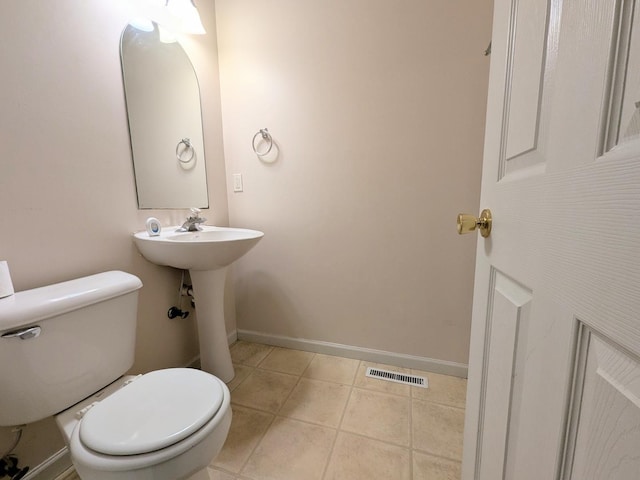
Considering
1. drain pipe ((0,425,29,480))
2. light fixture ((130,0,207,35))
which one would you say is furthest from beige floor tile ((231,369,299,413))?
light fixture ((130,0,207,35))

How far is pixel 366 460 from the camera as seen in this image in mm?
1013

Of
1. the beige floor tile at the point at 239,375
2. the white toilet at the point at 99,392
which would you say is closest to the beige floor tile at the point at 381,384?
the beige floor tile at the point at 239,375

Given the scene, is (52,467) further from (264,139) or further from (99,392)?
(264,139)

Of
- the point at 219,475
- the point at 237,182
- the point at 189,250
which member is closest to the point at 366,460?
the point at 219,475

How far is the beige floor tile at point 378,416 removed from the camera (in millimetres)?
1123

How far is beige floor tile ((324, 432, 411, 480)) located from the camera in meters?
0.96

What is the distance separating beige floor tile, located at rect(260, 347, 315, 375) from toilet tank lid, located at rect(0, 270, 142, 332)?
977 millimetres

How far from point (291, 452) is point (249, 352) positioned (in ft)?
2.60

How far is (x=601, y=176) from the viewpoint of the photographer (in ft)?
0.89

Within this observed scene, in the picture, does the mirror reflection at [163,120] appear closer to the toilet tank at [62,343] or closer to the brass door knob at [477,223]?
the toilet tank at [62,343]

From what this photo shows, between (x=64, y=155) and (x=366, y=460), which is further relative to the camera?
(x=366, y=460)

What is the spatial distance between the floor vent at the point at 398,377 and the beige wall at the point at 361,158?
132 mm

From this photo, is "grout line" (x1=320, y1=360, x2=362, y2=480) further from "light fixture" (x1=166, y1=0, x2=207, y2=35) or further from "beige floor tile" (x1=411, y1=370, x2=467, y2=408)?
"light fixture" (x1=166, y1=0, x2=207, y2=35)

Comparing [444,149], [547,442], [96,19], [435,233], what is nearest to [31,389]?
[547,442]
